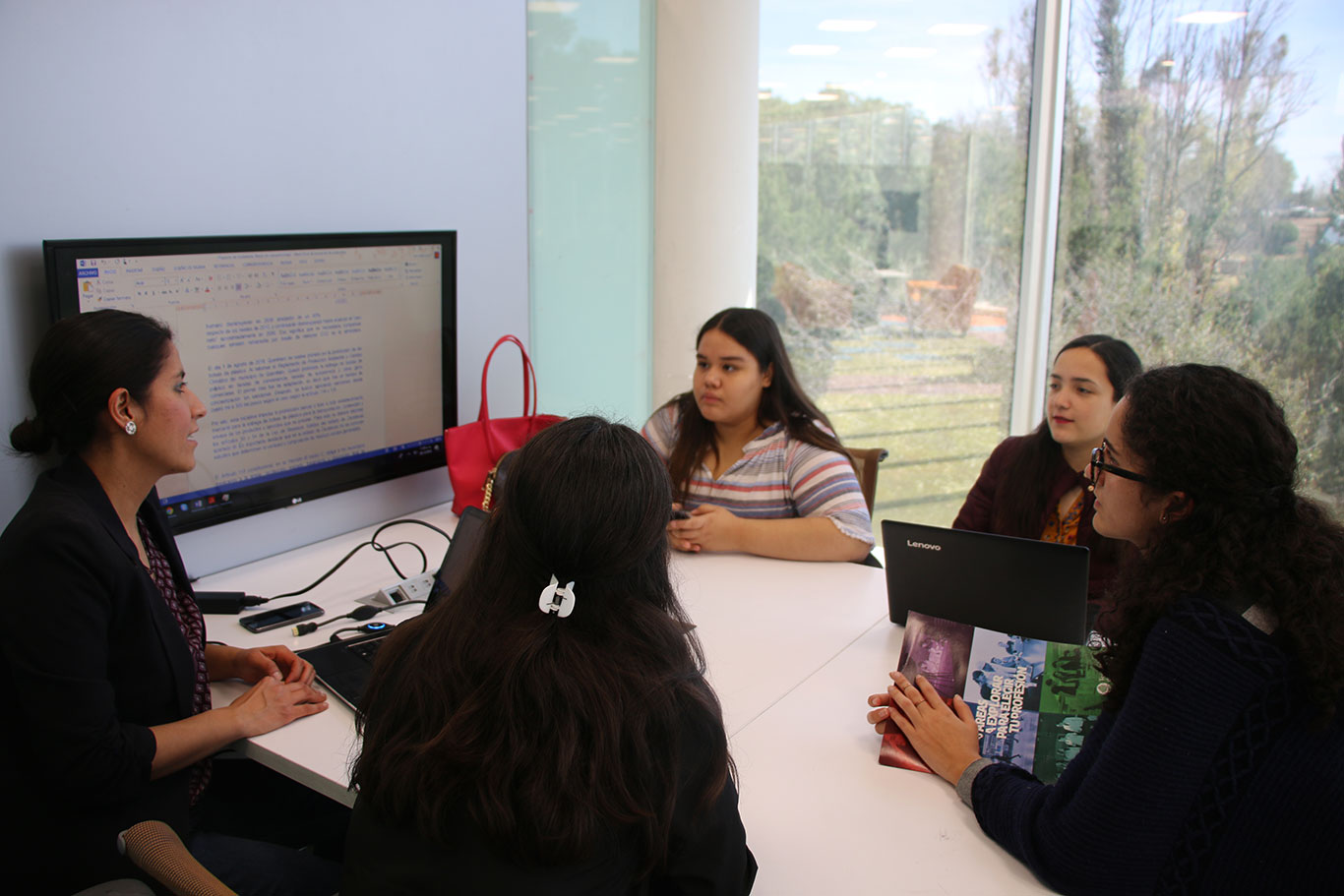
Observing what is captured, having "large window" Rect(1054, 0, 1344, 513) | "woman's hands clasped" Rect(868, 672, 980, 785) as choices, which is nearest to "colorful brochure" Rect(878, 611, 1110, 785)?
"woman's hands clasped" Rect(868, 672, 980, 785)

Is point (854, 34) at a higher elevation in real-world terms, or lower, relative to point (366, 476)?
higher

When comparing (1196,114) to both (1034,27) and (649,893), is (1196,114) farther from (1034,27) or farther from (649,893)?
(649,893)

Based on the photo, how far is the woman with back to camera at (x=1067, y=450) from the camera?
2.32 metres

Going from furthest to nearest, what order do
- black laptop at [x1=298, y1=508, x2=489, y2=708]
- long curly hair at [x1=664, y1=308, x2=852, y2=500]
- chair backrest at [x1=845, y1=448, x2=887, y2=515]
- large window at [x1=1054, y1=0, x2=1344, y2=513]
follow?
large window at [x1=1054, y1=0, x2=1344, y2=513] → chair backrest at [x1=845, y1=448, x2=887, y2=515] → long curly hair at [x1=664, y1=308, x2=852, y2=500] → black laptop at [x1=298, y1=508, x2=489, y2=708]

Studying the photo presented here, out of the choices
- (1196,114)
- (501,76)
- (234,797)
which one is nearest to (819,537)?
(234,797)

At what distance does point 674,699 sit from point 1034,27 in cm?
358

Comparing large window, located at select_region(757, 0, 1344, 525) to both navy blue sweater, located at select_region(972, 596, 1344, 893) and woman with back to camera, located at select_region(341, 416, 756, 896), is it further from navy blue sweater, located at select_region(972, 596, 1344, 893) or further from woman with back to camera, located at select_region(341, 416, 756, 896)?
woman with back to camera, located at select_region(341, 416, 756, 896)

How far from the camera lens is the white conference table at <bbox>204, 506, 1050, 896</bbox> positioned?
1289 mm

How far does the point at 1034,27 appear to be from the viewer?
12.5ft

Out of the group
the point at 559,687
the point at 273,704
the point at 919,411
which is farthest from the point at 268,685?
the point at 919,411

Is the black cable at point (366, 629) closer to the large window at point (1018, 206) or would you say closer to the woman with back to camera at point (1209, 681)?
the woman with back to camera at point (1209, 681)

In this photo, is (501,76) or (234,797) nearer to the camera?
(234,797)

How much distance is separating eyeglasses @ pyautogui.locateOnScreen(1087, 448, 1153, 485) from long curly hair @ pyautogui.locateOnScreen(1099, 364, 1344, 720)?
0.01 metres

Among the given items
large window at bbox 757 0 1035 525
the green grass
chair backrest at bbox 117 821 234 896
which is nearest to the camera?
chair backrest at bbox 117 821 234 896
